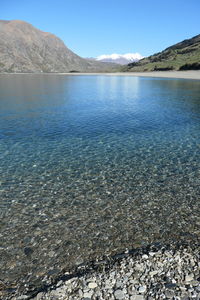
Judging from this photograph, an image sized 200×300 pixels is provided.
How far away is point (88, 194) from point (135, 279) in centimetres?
826

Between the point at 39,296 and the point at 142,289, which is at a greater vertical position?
the point at 142,289

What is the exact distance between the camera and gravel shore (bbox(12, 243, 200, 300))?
8344 mm

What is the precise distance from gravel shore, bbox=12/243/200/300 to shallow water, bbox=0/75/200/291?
0.94 m

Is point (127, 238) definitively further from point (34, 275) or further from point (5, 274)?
point (5, 274)

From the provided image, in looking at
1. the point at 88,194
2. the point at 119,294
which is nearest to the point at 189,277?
the point at 119,294

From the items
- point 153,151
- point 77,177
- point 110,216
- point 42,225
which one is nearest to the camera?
point 42,225

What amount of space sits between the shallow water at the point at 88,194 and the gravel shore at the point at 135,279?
0.94 metres

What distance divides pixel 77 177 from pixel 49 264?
368 inches

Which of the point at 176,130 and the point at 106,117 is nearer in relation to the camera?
the point at 176,130

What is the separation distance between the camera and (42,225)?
1329 cm

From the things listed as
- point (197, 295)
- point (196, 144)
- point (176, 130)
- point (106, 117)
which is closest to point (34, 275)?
point (197, 295)

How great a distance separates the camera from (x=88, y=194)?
16.8 m

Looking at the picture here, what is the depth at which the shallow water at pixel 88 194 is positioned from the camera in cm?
1147

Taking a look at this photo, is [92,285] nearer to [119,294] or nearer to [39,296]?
[119,294]
